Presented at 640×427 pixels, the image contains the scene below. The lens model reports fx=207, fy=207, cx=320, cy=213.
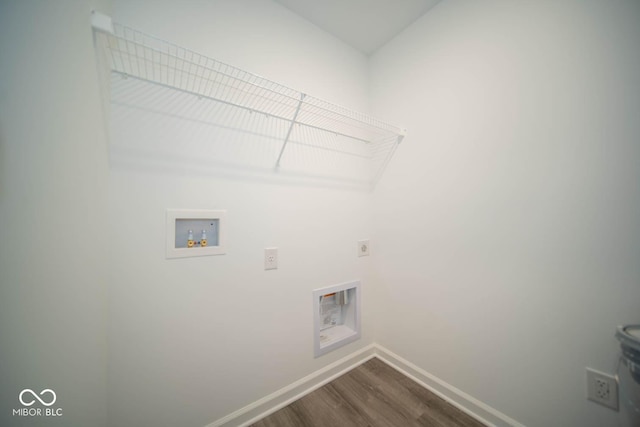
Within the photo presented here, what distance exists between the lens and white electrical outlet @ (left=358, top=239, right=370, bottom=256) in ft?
5.79

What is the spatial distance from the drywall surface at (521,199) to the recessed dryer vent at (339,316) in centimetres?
36

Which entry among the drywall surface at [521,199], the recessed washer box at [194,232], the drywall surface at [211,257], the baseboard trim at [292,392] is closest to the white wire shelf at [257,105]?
the drywall surface at [211,257]

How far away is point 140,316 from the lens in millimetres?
964

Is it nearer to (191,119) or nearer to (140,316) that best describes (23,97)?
(191,119)

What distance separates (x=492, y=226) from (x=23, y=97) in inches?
73.7

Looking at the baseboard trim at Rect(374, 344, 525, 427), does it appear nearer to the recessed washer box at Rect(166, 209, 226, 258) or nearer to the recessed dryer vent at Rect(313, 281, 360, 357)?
the recessed dryer vent at Rect(313, 281, 360, 357)

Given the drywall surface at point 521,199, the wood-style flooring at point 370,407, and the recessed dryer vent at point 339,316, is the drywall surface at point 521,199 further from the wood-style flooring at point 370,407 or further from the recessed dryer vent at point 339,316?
the recessed dryer vent at point 339,316

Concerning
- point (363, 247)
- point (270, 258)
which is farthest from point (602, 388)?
point (270, 258)

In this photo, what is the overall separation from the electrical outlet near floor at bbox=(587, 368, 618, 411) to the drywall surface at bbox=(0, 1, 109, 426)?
→ 1932mm

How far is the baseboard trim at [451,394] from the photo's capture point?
1.15 m

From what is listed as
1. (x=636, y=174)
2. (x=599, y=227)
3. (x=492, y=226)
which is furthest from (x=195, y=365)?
(x=636, y=174)

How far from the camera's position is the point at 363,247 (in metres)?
1.79

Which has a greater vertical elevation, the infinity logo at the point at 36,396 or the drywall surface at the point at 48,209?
the drywall surface at the point at 48,209

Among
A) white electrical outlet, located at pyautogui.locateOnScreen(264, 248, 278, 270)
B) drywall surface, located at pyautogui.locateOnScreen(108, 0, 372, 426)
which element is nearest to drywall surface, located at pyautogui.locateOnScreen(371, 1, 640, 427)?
drywall surface, located at pyautogui.locateOnScreen(108, 0, 372, 426)
